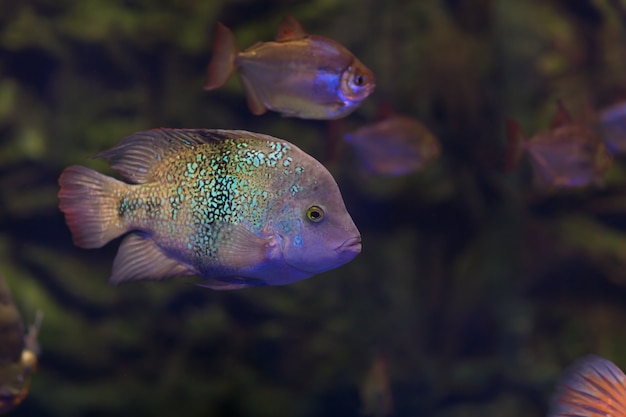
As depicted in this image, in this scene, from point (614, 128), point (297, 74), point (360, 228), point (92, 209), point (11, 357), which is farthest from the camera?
point (360, 228)

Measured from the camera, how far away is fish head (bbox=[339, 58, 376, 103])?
2.31 meters

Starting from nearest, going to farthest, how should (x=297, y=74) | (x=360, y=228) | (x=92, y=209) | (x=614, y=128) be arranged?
(x=92, y=209), (x=297, y=74), (x=614, y=128), (x=360, y=228)

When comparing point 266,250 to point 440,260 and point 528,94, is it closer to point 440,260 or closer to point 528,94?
point 440,260

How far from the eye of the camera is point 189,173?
5.40 feet

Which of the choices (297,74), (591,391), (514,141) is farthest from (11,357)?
(514,141)

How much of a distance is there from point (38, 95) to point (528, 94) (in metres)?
4.06

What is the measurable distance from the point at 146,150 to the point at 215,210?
32 centimetres

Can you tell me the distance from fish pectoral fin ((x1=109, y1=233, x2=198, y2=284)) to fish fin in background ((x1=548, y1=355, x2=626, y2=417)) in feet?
4.00

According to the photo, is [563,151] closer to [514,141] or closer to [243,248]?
[514,141]

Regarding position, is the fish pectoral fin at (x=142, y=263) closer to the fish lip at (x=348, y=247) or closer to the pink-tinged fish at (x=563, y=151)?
the fish lip at (x=348, y=247)

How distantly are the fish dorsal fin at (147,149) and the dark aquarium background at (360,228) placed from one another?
A: 255 cm

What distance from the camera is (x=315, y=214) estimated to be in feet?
5.14

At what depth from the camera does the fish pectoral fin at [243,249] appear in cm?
153

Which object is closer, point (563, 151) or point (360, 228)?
point (563, 151)
